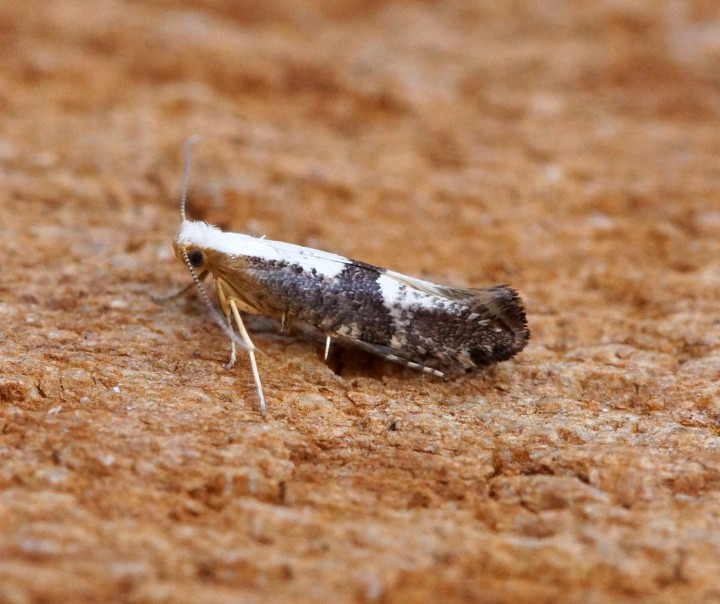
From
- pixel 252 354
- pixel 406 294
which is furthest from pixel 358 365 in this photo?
pixel 252 354

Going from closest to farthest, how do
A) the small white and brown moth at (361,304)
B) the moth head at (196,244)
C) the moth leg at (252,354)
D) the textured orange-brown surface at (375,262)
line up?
1. the textured orange-brown surface at (375,262)
2. the moth leg at (252,354)
3. the small white and brown moth at (361,304)
4. the moth head at (196,244)

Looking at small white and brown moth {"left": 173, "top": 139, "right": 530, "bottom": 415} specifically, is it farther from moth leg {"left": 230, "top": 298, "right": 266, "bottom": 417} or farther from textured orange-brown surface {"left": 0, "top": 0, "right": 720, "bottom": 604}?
textured orange-brown surface {"left": 0, "top": 0, "right": 720, "bottom": 604}

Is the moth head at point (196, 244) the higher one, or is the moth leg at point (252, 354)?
the moth head at point (196, 244)

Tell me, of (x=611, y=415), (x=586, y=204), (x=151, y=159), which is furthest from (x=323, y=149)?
(x=611, y=415)

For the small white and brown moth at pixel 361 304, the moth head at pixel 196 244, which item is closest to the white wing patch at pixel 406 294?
the small white and brown moth at pixel 361 304

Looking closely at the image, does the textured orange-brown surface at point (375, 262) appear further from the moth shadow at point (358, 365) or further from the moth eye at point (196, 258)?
the moth eye at point (196, 258)

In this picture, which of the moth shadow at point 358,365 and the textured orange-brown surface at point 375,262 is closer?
the textured orange-brown surface at point 375,262

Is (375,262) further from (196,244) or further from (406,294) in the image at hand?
(196,244)
